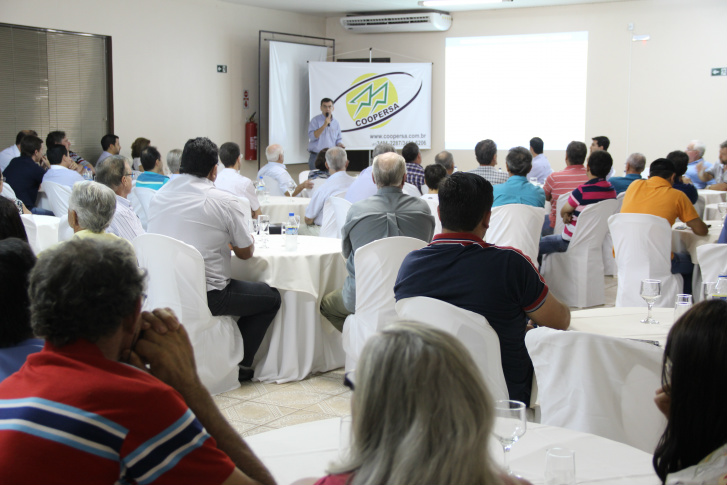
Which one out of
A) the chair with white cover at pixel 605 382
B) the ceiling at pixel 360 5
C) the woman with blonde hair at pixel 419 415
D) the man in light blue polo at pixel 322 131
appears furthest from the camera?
the man in light blue polo at pixel 322 131

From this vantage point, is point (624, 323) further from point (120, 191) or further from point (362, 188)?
point (362, 188)

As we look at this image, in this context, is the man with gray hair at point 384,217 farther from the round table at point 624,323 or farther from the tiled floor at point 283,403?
the round table at point 624,323

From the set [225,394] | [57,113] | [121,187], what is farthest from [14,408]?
[57,113]

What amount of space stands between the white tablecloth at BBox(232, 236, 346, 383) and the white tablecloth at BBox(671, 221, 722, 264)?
8.83 ft

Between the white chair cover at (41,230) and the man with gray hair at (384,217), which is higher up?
the man with gray hair at (384,217)

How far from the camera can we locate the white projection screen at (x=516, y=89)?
11.5 metres

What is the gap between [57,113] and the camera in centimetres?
916

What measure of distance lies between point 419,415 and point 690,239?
5189mm

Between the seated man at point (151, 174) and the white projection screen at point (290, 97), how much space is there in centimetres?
510

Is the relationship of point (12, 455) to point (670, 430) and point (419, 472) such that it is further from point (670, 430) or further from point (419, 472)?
point (670, 430)

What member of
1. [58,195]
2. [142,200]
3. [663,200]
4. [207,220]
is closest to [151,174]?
[142,200]

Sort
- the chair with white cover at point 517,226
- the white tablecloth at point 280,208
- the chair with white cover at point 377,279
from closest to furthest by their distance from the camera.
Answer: the chair with white cover at point 377,279 → the chair with white cover at point 517,226 → the white tablecloth at point 280,208

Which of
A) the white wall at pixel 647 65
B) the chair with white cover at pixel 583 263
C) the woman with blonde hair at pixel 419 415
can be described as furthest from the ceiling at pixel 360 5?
the woman with blonde hair at pixel 419 415

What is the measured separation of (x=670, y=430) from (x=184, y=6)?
10.2 meters
